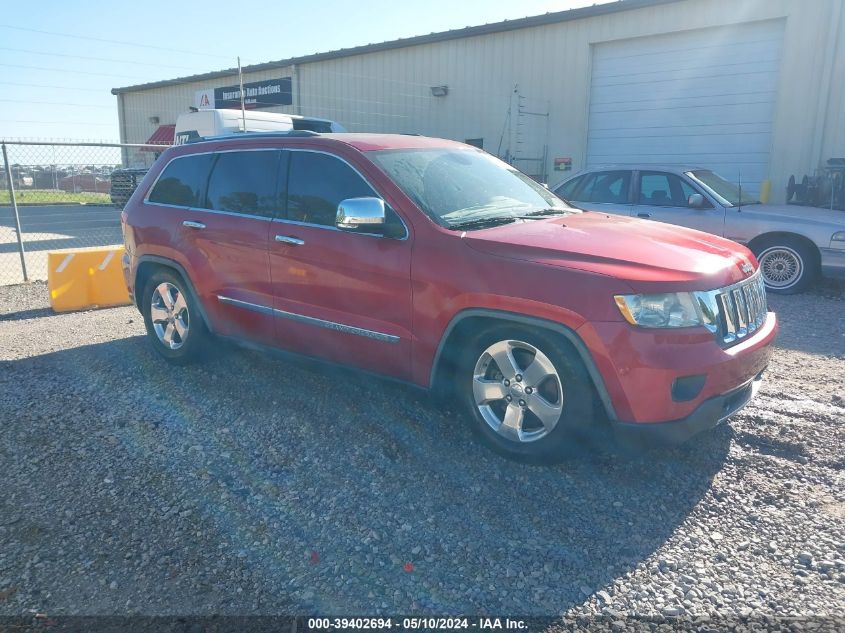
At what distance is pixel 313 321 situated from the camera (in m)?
4.38

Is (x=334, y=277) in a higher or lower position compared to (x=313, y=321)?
higher

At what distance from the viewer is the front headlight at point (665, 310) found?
3199 mm

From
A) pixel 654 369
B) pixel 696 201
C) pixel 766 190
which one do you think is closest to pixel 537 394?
pixel 654 369

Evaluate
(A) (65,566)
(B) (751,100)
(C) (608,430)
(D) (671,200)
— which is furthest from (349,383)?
(B) (751,100)

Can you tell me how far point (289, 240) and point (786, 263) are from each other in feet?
23.2

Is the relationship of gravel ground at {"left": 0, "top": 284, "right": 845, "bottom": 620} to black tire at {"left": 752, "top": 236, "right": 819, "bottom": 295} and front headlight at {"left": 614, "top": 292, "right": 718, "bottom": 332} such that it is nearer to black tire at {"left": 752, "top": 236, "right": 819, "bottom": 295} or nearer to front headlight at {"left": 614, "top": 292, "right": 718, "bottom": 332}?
front headlight at {"left": 614, "top": 292, "right": 718, "bottom": 332}

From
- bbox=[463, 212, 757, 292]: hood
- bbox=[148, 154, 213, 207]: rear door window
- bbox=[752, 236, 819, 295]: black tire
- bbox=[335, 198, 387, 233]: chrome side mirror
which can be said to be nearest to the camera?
bbox=[463, 212, 757, 292]: hood

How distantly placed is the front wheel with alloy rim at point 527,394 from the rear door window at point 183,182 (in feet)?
9.02

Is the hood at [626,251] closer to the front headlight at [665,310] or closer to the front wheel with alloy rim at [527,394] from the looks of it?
the front headlight at [665,310]

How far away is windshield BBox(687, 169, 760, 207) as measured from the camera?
8984mm

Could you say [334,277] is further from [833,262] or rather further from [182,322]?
[833,262]

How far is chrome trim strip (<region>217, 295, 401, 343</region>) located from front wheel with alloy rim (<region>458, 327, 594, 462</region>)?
1.72 feet

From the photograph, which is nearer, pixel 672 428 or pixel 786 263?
pixel 672 428

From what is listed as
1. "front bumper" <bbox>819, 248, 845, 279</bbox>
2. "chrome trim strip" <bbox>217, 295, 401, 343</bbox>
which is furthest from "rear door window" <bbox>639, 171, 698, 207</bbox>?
"chrome trim strip" <bbox>217, 295, 401, 343</bbox>
